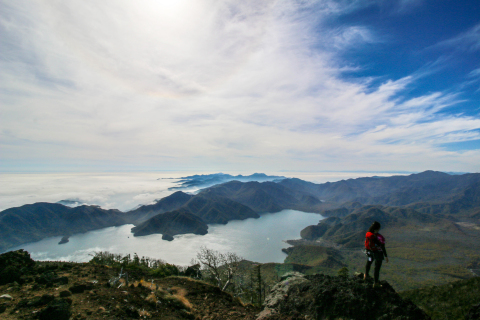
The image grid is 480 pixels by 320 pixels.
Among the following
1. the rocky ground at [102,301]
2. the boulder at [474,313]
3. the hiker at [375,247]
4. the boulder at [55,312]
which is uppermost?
the hiker at [375,247]

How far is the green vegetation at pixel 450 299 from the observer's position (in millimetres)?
10953

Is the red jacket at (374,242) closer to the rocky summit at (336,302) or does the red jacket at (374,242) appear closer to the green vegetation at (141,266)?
the rocky summit at (336,302)

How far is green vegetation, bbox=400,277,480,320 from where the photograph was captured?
10953 millimetres

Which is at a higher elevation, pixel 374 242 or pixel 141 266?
pixel 374 242

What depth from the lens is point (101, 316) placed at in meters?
9.18

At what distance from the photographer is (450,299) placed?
11883mm

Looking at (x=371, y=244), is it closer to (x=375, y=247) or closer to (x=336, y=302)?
(x=375, y=247)

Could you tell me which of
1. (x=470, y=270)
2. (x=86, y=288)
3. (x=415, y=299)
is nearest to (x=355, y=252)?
(x=470, y=270)

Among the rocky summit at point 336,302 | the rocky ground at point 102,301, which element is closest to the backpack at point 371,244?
the rocky summit at point 336,302

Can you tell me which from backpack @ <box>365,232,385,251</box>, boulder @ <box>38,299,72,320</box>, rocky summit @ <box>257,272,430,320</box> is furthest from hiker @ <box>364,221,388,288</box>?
boulder @ <box>38,299,72,320</box>

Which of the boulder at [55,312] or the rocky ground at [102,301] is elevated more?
the boulder at [55,312]

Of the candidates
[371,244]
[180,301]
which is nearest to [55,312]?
[180,301]

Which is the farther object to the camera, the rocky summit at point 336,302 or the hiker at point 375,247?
the hiker at point 375,247

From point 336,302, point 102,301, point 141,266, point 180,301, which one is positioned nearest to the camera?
point 336,302
